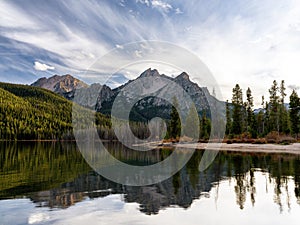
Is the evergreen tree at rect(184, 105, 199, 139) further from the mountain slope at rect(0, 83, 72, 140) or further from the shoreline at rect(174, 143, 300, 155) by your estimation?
the mountain slope at rect(0, 83, 72, 140)

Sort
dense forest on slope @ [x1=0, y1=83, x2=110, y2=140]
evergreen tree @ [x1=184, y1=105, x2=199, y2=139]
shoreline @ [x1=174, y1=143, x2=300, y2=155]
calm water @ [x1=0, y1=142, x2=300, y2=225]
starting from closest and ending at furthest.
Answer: calm water @ [x1=0, y1=142, x2=300, y2=225] < shoreline @ [x1=174, y1=143, x2=300, y2=155] < evergreen tree @ [x1=184, y1=105, x2=199, y2=139] < dense forest on slope @ [x1=0, y1=83, x2=110, y2=140]

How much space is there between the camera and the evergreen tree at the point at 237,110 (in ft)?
256

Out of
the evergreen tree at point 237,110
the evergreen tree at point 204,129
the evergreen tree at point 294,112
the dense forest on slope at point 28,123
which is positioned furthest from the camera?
the dense forest on slope at point 28,123

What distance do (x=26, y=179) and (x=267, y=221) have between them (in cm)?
Result: 1729

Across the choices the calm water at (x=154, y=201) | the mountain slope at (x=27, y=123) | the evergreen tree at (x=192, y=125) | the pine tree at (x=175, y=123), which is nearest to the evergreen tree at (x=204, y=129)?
the evergreen tree at (x=192, y=125)

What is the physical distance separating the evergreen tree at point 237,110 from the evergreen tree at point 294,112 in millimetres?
13529

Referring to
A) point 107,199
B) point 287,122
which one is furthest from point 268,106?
point 107,199

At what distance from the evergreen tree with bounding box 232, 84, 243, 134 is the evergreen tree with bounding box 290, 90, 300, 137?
13529 millimetres

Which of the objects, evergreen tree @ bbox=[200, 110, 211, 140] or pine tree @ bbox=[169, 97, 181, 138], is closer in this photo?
evergreen tree @ bbox=[200, 110, 211, 140]

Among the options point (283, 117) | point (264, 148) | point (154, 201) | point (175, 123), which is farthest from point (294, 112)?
point (154, 201)

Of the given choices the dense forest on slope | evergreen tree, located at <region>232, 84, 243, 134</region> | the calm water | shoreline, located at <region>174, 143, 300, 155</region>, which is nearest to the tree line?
evergreen tree, located at <region>232, 84, 243, 134</region>

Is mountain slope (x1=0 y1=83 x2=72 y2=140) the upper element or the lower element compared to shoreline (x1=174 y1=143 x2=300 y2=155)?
upper

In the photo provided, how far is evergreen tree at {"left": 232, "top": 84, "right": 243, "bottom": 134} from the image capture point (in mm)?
77938

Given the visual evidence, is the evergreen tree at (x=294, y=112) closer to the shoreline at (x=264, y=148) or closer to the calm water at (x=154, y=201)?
the shoreline at (x=264, y=148)
